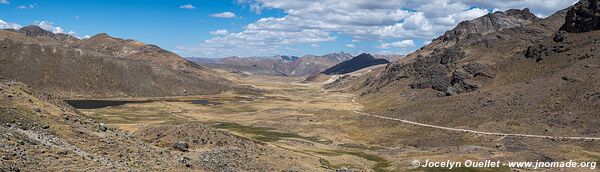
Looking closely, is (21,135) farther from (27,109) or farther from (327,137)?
(327,137)

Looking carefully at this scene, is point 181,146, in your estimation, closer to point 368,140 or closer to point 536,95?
point 368,140

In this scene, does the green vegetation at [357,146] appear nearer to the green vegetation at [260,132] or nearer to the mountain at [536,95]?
the green vegetation at [260,132]

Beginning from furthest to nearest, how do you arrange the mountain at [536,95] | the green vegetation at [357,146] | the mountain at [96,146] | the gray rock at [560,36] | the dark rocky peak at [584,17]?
→ the gray rock at [560,36]
the dark rocky peak at [584,17]
the mountain at [536,95]
the green vegetation at [357,146]
the mountain at [96,146]

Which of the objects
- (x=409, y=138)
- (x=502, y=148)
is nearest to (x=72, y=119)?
(x=502, y=148)

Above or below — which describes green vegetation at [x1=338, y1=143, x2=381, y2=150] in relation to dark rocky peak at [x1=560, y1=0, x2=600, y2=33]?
below

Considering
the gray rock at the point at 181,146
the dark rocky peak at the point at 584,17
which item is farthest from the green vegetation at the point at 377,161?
the dark rocky peak at the point at 584,17

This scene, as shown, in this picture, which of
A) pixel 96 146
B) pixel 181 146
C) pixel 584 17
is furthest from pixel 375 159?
pixel 584 17

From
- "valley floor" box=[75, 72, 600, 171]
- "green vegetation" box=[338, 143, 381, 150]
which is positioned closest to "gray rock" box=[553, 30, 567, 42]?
"valley floor" box=[75, 72, 600, 171]

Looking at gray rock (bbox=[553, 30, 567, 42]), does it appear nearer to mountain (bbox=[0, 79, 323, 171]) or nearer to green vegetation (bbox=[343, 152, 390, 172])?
green vegetation (bbox=[343, 152, 390, 172])
